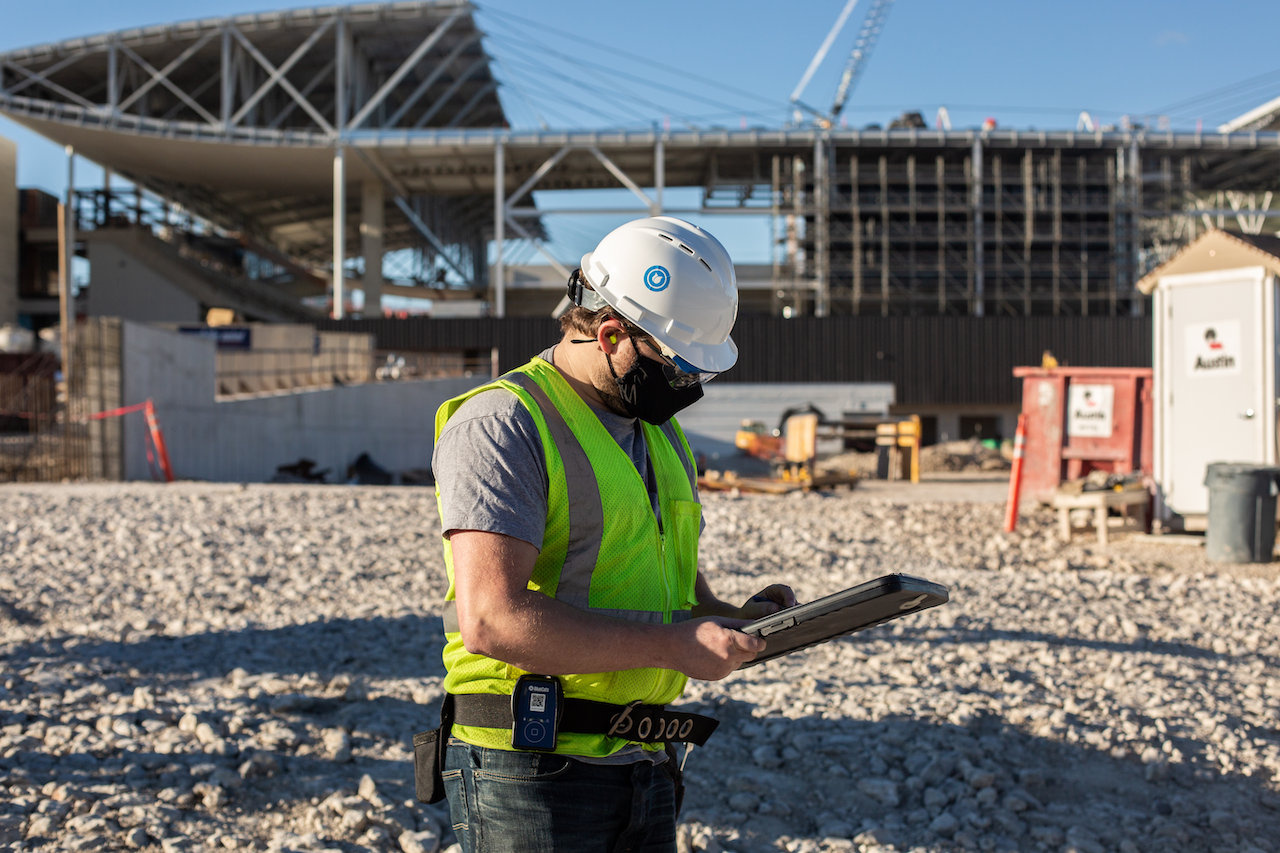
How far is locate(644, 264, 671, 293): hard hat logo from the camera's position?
2033 millimetres

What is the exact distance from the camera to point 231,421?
18.0 meters

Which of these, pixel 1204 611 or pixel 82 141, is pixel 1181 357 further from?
pixel 82 141

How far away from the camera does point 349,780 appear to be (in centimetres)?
425

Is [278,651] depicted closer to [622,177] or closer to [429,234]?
[622,177]

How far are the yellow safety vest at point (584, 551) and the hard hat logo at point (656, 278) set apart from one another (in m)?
0.26

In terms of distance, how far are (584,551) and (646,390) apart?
0.36 metres

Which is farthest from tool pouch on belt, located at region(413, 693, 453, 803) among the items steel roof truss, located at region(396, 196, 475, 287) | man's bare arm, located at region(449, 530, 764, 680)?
steel roof truss, located at region(396, 196, 475, 287)

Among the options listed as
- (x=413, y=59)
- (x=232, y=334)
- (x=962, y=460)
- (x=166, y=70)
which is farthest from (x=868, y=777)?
(x=166, y=70)

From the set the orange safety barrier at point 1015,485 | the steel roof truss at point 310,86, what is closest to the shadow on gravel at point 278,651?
the orange safety barrier at point 1015,485

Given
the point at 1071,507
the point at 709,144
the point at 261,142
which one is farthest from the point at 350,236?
the point at 1071,507

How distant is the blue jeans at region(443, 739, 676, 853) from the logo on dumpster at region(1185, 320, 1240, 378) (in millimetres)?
10596

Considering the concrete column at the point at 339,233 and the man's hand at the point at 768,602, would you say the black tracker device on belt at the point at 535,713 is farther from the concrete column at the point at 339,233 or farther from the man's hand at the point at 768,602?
the concrete column at the point at 339,233

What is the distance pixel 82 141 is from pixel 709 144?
27842mm

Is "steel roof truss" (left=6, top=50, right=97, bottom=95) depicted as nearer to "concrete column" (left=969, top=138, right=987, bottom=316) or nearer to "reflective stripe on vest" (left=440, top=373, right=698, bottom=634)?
"concrete column" (left=969, top=138, right=987, bottom=316)
